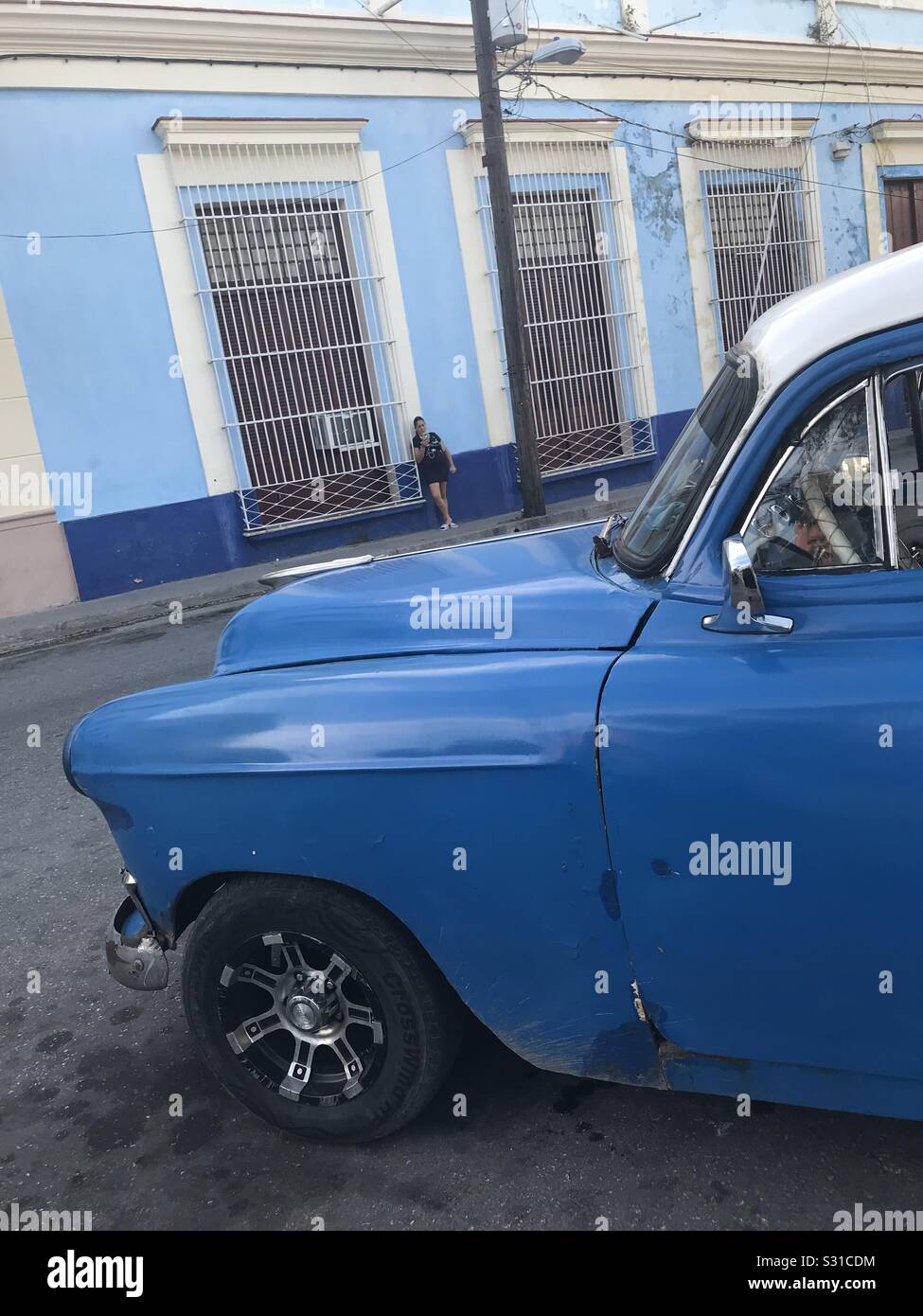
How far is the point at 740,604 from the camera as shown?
201 cm

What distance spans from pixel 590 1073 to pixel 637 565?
111 cm

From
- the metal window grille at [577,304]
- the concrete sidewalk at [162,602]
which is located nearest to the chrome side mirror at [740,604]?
the concrete sidewalk at [162,602]

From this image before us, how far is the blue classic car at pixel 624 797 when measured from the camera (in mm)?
1939

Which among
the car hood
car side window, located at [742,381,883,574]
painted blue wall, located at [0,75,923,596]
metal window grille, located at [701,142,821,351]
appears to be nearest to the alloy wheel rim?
the car hood

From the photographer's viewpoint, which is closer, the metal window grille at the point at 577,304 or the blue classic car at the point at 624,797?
the blue classic car at the point at 624,797

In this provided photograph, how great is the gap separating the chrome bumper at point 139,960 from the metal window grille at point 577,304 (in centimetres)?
1245

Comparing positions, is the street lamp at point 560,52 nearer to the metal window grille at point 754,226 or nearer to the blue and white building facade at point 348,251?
the blue and white building facade at point 348,251

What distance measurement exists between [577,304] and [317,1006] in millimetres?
13890

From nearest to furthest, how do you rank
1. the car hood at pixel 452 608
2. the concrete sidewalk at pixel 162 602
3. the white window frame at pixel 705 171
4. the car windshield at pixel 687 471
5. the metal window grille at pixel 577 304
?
the car windshield at pixel 687 471
the car hood at pixel 452 608
the concrete sidewalk at pixel 162 602
the metal window grille at pixel 577 304
the white window frame at pixel 705 171

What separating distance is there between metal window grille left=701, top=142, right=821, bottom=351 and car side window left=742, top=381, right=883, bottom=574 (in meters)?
15.2

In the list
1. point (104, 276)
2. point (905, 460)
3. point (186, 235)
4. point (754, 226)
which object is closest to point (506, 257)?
point (186, 235)

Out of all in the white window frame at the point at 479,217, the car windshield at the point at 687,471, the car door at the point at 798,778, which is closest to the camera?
the car door at the point at 798,778

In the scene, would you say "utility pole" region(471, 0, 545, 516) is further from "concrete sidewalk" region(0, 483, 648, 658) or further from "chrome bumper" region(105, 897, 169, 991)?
"chrome bumper" region(105, 897, 169, 991)
